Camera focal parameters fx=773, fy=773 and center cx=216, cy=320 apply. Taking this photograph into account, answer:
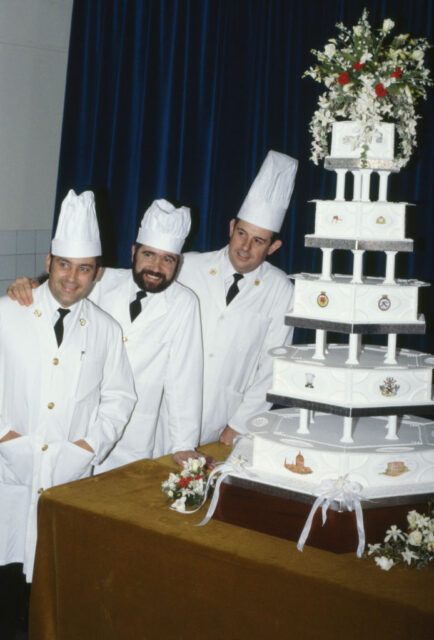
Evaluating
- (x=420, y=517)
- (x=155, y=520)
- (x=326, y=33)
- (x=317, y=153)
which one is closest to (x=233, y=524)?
(x=155, y=520)

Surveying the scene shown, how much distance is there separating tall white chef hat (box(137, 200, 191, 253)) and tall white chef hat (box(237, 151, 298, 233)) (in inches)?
11.3

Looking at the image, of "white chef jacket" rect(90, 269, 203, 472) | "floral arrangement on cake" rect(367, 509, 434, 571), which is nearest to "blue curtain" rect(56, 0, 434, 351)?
"white chef jacket" rect(90, 269, 203, 472)

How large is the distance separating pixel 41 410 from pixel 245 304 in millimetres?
959

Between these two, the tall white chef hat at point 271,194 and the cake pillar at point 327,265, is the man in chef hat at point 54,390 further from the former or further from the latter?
the cake pillar at point 327,265

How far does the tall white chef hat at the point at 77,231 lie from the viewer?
252cm

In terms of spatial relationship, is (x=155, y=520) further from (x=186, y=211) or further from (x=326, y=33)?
(x=326, y=33)

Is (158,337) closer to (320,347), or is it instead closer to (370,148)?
(320,347)

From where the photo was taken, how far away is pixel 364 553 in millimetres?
1971

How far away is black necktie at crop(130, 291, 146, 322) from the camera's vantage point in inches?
111

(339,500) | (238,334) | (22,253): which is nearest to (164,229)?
(238,334)

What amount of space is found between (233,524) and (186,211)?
1.22 m

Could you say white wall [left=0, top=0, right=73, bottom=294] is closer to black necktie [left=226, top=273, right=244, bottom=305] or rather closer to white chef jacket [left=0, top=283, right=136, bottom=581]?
black necktie [left=226, top=273, right=244, bottom=305]

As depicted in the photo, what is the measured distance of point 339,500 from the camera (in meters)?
2.00

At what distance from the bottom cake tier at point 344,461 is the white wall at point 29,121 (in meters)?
2.27
